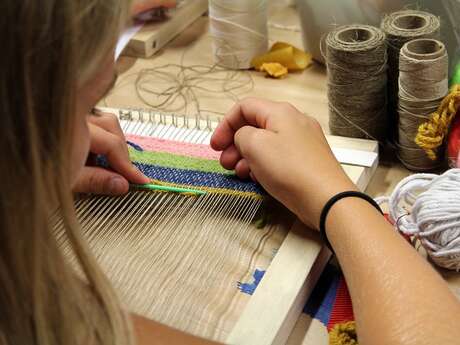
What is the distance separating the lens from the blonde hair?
47cm

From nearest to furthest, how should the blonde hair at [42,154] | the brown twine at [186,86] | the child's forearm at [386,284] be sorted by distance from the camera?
1. the blonde hair at [42,154]
2. the child's forearm at [386,284]
3. the brown twine at [186,86]

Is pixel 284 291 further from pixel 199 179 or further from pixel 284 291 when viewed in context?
pixel 199 179

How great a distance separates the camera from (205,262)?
2.76ft

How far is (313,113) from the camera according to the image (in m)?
1.19

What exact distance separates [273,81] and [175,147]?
1.05 feet

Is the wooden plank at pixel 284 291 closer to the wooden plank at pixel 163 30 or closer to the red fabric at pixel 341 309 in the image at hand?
the red fabric at pixel 341 309

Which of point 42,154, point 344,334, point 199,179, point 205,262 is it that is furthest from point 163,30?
point 42,154

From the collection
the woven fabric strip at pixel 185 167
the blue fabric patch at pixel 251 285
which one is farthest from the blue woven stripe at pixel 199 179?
the blue fabric patch at pixel 251 285

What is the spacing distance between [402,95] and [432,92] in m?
0.04

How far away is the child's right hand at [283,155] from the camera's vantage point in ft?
2.78

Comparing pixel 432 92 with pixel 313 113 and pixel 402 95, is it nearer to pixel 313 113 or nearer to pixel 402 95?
pixel 402 95

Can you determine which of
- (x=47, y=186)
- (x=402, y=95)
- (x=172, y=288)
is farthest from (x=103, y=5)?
(x=402, y=95)

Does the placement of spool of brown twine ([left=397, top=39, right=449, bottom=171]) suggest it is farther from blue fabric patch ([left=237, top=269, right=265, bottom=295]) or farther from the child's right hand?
blue fabric patch ([left=237, top=269, right=265, bottom=295])

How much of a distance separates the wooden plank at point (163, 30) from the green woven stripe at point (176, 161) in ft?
1.46
